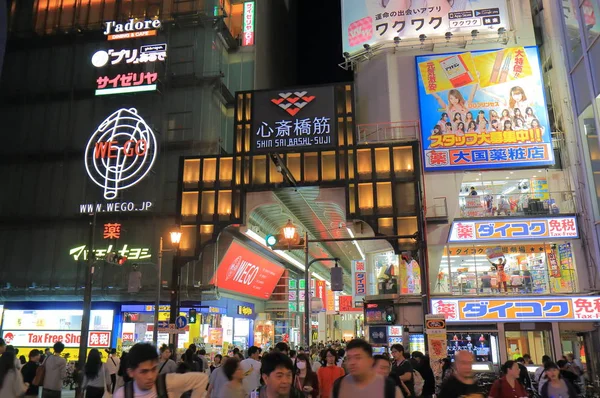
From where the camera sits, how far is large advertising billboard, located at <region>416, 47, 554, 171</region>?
73.7 ft

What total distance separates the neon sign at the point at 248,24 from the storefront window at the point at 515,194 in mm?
17922

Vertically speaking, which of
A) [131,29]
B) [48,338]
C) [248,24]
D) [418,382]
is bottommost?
[418,382]

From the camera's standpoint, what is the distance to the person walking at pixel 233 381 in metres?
5.52

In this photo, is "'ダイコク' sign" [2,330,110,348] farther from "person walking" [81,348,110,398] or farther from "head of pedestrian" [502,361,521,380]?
"head of pedestrian" [502,361,521,380]

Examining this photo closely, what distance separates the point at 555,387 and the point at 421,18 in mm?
22611

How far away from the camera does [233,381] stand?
5602 mm

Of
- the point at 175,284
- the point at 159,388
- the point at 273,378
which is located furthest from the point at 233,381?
the point at 175,284

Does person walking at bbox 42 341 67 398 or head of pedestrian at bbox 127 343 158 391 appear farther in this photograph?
person walking at bbox 42 341 67 398

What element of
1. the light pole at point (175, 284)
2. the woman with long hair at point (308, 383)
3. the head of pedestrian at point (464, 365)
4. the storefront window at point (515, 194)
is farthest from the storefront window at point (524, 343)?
the head of pedestrian at point (464, 365)

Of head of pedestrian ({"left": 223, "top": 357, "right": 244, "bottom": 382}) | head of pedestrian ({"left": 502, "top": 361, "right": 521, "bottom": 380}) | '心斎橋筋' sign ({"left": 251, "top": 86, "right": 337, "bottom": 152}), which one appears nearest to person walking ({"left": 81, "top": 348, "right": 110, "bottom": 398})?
head of pedestrian ({"left": 223, "top": 357, "right": 244, "bottom": 382})

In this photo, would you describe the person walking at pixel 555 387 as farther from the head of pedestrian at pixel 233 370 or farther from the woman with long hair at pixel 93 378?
the woman with long hair at pixel 93 378

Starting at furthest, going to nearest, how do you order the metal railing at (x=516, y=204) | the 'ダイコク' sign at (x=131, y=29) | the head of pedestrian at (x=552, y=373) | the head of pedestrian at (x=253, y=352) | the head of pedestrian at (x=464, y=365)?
the 'ダイコク' sign at (x=131, y=29) → the metal railing at (x=516, y=204) → the head of pedestrian at (x=253, y=352) → the head of pedestrian at (x=552, y=373) → the head of pedestrian at (x=464, y=365)

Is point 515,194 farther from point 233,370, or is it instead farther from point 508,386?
point 233,370

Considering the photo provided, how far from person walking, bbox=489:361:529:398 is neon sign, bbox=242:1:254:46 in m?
29.9
